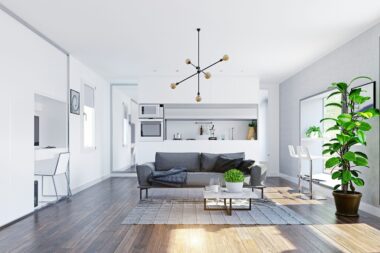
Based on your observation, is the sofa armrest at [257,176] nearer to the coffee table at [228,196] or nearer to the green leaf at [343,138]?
the coffee table at [228,196]

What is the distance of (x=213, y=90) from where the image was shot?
8.57m

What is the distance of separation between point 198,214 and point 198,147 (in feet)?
12.5

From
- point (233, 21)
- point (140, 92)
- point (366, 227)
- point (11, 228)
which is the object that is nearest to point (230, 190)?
point (366, 227)

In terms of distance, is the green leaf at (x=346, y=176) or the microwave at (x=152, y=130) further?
the microwave at (x=152, y=130)

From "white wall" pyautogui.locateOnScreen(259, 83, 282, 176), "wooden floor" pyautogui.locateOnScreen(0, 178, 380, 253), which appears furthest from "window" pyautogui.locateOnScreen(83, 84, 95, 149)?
"white wall" pyautogui.locateOnScreen(259, 83, 282, 176)

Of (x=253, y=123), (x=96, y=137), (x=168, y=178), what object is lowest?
(x=168, y=178)

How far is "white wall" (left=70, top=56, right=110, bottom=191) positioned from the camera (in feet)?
22.4

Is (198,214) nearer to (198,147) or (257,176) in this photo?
(257,176)

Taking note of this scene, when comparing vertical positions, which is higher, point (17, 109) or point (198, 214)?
point (17, 109)

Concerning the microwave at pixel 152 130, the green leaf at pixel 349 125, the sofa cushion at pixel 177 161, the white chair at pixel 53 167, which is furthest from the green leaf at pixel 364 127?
the microwave at pixel 152 130

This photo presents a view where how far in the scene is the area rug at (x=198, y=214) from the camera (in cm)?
443

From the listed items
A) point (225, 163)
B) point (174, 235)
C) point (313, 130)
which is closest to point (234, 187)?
point (174, 235)

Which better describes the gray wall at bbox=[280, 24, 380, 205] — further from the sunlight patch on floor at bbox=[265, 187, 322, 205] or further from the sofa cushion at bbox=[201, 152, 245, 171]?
the sofa cushion at bbox=[201, 152, 245, 171]

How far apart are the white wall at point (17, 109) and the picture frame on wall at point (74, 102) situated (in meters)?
1.21
